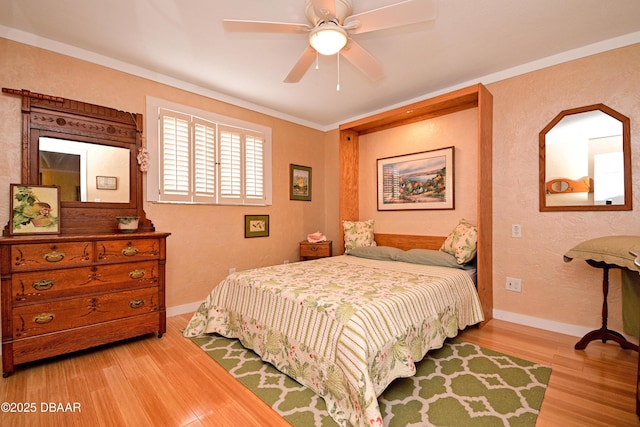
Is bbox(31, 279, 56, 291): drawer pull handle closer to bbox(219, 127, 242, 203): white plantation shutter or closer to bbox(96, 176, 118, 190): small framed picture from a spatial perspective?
bbox(96, 176, 118, 190): small framed picture

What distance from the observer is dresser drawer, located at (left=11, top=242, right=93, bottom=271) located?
1.98m

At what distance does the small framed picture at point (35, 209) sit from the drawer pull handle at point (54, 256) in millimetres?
337

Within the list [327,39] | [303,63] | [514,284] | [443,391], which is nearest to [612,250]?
[514,284]

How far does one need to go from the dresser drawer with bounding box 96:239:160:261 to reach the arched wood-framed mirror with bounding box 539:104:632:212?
3.65 metres

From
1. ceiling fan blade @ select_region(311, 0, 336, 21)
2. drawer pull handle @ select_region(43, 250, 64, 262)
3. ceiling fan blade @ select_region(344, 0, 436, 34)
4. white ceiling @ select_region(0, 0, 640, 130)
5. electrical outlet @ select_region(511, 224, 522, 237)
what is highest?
white ceiling @ select_region(0, 0, 640, 130)

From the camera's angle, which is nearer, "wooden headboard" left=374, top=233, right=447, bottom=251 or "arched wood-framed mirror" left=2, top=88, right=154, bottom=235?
"arched wood-framed mirror" left=2, top=88, right=154, bottom=235

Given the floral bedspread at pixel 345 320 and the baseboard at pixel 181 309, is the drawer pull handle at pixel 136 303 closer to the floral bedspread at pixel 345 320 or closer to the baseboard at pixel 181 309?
the floral bedspread at pixel 345 320

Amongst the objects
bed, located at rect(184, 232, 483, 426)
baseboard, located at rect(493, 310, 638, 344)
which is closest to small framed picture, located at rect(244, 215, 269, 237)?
bed, located at rect(184, 232, 483, 426)

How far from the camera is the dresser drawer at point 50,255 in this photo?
1980mm

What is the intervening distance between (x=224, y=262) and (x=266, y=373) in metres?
1.82

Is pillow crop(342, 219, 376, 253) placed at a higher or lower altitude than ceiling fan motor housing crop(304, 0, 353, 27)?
lower

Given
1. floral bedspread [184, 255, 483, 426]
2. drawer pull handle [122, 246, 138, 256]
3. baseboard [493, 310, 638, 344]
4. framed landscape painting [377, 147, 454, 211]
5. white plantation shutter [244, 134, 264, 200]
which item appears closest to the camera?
floral bedspread [184, 255, 483, 426]

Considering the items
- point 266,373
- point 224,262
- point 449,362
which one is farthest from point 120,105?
point 449,362

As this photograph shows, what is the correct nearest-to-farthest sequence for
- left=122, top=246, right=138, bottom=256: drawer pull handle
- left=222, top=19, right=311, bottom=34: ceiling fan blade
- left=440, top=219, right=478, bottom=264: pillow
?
left=222, top=19, right=311, bottom=34: ceiling fan blade, left=122, top=246, right=138, bottom=256: drawer pull handle, left=440, top=219, right=478, bottom=264: pillow
